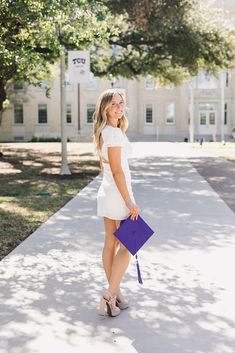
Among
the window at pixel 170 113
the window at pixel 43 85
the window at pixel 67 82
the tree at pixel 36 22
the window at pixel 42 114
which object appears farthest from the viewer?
the window at pixel 42 114

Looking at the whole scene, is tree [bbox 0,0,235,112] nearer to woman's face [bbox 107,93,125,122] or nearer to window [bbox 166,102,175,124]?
woman's face [bbox 107,93,125,122]

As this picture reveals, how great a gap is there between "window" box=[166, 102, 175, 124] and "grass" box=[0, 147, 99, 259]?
34.5 meters

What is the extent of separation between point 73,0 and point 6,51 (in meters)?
1.45

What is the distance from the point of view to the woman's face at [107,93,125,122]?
15.6 feet

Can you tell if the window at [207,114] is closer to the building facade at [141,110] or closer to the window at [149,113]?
the building facade at [141,110]

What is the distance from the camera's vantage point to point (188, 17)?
22.3 metres

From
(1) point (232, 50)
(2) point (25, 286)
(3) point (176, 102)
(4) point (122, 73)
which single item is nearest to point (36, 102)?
(3) point (176, 102)

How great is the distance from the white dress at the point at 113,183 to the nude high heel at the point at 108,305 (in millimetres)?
643

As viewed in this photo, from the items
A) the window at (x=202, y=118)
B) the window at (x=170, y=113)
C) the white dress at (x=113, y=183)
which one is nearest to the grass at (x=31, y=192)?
the white dress at (x=113, y=183)

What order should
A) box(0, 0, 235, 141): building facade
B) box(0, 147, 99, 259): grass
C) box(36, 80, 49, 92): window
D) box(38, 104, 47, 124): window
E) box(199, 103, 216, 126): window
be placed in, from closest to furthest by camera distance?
box(0, 147, 99, 259): grass → box(36, 80, 49, 92): window → box(0, 0, 235, 141): building facade → box(199, 103, 216, 126): window → box(38, 104, 47, 124): window

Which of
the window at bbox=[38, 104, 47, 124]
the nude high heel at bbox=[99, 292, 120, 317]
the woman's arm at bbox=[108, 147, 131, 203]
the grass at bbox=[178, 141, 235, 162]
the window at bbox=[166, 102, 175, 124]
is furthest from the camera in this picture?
the window at bbox=[38, 104, 47, 124]

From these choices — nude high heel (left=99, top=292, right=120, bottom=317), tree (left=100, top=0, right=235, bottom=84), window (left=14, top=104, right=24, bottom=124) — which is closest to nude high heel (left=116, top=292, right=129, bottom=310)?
nude high heel (left=99, top=292, right=120, bottom=317)

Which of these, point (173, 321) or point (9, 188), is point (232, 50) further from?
point (173, 321)

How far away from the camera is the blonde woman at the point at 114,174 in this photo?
4.67m
